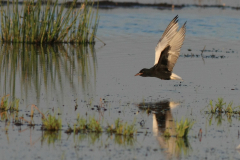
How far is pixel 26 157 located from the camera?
5074 millimetres

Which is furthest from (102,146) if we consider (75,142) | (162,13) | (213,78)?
(162,13)

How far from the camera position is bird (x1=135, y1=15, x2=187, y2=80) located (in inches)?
342

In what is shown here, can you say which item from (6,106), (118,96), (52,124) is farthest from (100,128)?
(118,96)

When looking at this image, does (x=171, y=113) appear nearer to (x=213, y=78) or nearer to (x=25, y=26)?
(x=213, y=78)

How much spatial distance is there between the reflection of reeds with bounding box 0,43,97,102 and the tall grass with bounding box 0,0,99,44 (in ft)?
1.03

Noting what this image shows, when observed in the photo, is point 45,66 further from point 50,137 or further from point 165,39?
point 50,137

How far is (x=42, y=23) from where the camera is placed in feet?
48.5

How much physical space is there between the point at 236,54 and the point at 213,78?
15.3ft

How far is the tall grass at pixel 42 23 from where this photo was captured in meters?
14.5

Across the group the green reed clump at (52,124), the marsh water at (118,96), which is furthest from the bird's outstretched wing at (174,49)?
the green reed clump at (52,124)

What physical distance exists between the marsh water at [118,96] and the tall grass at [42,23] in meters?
0.37

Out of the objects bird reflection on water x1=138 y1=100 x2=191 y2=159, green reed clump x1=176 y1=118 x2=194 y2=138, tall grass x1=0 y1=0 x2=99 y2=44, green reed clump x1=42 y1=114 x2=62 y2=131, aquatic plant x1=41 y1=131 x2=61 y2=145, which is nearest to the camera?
bird reflection on water x1=138 y1=100 x2=191 y2=159

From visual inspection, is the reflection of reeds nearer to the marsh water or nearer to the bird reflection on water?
the marsh water

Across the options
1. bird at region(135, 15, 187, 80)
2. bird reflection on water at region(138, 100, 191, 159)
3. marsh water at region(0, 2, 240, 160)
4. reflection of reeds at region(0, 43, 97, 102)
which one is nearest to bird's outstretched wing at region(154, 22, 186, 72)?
bird at region(135, 15, 187, 80)
